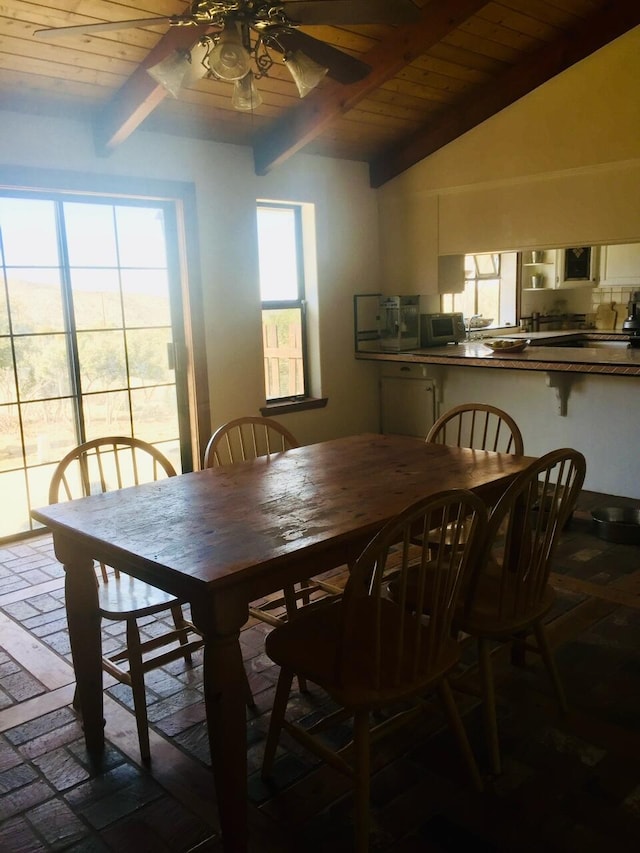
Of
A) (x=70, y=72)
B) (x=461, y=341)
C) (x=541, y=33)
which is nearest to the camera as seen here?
(x=70, y=72)

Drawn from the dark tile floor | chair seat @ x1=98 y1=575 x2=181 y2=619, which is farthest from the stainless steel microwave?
chair seat @ x1=98 y1=575 x2=181 y2=619

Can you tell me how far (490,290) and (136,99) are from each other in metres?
4.24

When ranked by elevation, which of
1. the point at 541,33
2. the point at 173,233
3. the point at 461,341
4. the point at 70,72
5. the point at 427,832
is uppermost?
the point at 541,33

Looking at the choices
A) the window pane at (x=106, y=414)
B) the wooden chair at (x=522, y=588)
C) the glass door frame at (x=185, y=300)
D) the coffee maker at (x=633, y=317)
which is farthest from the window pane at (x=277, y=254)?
the wooden chair at (x=522, y=588)

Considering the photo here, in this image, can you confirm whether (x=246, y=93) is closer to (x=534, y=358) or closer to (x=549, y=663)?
(x=549, y=663)

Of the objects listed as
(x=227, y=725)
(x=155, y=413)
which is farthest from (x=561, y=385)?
(x=227, y=725)

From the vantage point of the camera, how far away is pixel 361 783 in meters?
1.65

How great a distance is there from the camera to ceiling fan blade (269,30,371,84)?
2.23 metres

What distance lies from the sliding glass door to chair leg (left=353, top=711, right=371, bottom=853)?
300 cm

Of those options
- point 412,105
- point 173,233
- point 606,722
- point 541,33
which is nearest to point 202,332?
point 173,233

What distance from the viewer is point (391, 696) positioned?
163cm

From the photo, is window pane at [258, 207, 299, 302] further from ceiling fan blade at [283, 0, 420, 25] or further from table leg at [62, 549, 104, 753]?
table leg at [62, 549, 104, 753]

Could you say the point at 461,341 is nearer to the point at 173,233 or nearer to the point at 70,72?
the point at 173,233

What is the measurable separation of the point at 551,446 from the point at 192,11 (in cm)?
352
